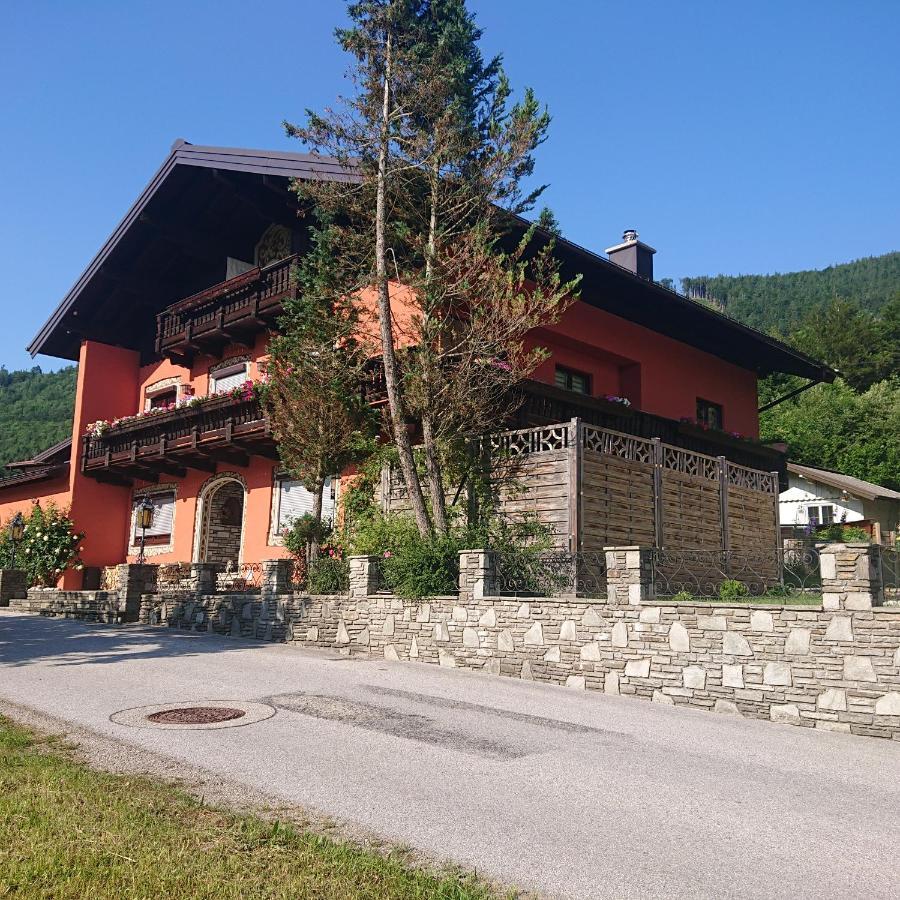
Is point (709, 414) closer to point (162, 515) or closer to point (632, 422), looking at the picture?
point (632, 422)

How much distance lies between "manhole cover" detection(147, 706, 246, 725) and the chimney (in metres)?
19.1

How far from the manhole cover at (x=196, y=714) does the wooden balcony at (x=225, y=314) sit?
11099mm

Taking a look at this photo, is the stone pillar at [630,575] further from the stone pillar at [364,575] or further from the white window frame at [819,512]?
the white window frame at [819,512]

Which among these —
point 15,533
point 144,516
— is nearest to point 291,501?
point 144,516

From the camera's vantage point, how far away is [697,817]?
17.2ft

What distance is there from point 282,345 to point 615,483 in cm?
742

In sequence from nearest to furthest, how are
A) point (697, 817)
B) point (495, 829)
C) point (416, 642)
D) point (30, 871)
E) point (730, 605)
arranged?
point (30, 871) → point (495, 829) → point (697, 817) → point (730, 605) → point (416, 642)

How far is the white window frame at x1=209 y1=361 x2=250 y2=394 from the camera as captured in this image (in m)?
22.2

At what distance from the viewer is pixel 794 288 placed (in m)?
112

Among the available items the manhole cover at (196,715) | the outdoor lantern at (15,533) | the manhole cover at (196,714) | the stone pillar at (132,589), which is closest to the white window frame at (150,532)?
the outdoor lantern at (15,533)

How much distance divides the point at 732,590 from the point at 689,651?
4.02 m

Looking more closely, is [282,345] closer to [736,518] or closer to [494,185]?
[494,185]

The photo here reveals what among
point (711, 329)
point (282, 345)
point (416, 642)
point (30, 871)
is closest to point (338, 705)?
point (416, 642)

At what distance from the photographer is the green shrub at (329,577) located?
1477 cm
